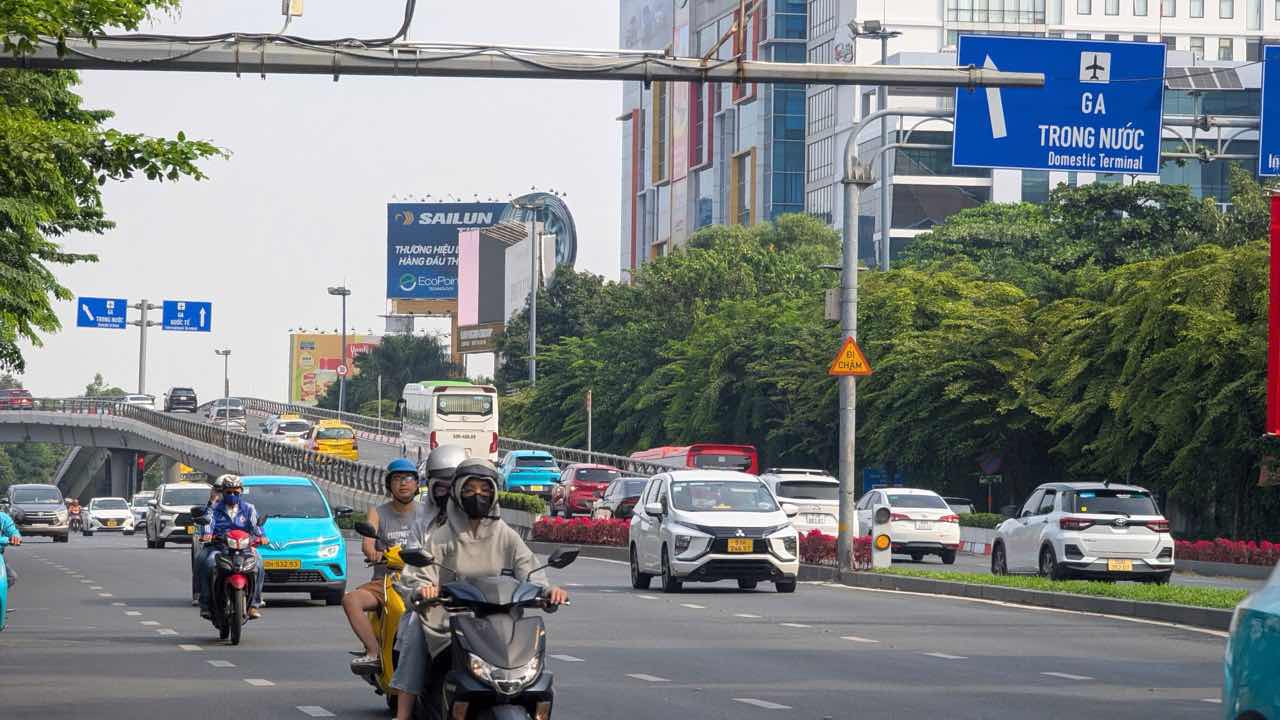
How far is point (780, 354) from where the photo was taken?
65.4 m

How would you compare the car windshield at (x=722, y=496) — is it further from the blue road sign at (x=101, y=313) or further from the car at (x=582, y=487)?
the blue road sign at (x=101, y=313)

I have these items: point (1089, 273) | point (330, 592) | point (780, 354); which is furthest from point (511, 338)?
point (330, 592)

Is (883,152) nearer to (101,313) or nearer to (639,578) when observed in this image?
(639,578)

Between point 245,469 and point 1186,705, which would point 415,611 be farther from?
point 245,469

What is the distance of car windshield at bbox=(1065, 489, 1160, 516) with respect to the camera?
29.3 meters

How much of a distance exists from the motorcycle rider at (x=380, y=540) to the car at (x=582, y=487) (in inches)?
1584

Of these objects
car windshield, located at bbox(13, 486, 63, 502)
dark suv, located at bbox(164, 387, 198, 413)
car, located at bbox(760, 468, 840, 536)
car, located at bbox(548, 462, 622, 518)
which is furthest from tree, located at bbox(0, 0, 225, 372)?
dark suv, located at bbox(164, 387, 198, 413)

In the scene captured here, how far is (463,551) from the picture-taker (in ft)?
32.8

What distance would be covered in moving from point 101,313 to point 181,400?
26309mm

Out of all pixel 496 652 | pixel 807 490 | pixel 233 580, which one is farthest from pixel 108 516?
pixel 496 652

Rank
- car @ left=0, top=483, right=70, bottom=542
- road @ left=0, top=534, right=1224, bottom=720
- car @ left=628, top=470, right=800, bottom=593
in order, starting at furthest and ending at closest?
car @ left=0, top=483, right=70, bottom=542, car @ left=628, top=470, right=800, bottom=593, road @ left=0, top=534, right=1224, bottom=720

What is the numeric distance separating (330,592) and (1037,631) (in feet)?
28.7

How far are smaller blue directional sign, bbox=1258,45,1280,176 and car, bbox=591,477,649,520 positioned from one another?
22842 mm

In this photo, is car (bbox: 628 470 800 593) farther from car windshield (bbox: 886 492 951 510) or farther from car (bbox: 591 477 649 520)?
car (bbox: 591 477 649 520)
